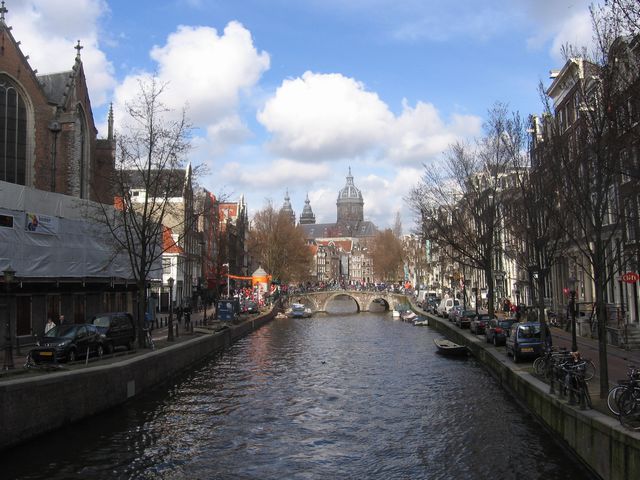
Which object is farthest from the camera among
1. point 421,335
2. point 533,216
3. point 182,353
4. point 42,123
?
point 421,335

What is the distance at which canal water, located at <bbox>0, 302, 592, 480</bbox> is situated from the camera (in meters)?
15.6

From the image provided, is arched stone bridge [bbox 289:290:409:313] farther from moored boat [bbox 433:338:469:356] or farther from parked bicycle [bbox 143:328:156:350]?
parked bicycle [bbox 143:328:156:350]

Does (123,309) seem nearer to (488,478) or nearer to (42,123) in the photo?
(42,123)

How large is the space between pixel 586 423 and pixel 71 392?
48.5 ft

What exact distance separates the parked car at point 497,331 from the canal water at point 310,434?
3.46 m

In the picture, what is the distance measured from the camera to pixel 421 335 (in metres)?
54.2

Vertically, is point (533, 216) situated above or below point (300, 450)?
above

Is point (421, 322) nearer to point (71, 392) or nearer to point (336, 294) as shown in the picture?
point (336, 294)

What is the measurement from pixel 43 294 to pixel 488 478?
2748 cm

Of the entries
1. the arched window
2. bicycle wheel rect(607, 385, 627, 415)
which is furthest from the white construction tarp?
bicycle wheel rect(607, 385, 627, 415)

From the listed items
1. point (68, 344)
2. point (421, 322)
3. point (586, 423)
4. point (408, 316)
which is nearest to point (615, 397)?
point (586, 423)

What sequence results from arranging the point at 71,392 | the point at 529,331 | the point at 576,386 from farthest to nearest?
the point at 529,331, the point at 71,392, the point at 576,386

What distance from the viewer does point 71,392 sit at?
62.7ft

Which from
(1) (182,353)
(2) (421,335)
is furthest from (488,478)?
(2) (421,335)
